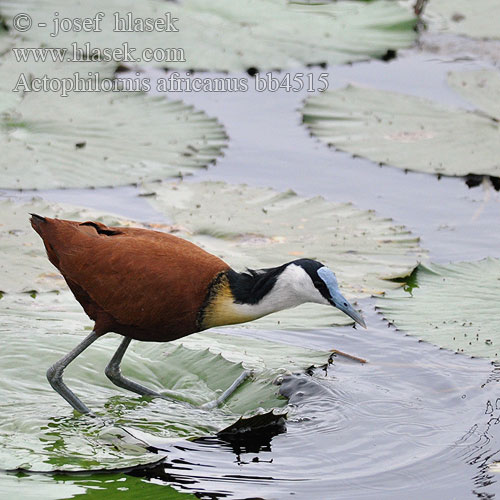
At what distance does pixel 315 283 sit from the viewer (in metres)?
4.27

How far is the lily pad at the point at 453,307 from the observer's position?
4930 millimetres

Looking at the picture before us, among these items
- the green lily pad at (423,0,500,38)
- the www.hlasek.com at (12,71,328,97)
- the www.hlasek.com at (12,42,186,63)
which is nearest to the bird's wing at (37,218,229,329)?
the www.hlasek.com at (12,71,328,97)

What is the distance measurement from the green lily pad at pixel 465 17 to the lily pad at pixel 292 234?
3.73m

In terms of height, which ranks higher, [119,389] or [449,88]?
[449,88]

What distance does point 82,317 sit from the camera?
497 cm

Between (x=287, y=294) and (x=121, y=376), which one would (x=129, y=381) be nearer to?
(x=121, y=376)

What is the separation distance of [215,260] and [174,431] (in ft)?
2.45

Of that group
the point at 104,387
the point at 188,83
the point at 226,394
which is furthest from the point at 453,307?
the point at 188,83

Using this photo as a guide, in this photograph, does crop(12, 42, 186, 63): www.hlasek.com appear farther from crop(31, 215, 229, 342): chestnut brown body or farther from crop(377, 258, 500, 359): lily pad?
crop(31, 215, 229, 342): chestnut brown body

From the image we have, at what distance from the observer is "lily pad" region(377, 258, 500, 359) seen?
493 cm

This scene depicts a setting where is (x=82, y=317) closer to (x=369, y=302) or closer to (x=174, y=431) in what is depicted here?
(x=174, y=431)

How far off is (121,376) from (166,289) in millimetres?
504

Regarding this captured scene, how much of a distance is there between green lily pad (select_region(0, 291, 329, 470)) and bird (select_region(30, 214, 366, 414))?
94mm

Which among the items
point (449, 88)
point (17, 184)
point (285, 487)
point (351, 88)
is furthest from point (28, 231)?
point (449, 88)
